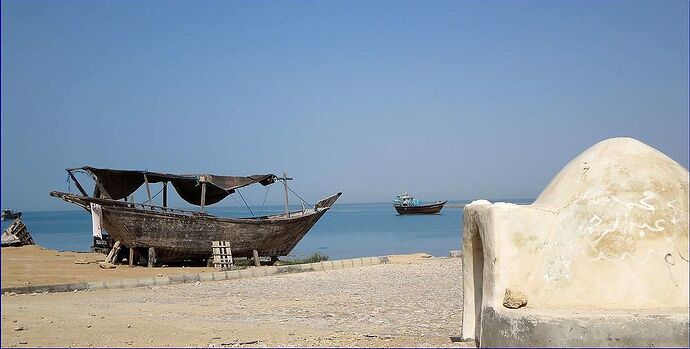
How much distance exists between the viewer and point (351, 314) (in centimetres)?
1191

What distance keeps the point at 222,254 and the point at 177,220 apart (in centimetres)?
186

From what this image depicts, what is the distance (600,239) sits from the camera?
6152mm

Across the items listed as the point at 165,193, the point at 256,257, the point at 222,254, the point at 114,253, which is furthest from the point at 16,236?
the point at 256,257

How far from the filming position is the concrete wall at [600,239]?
19.8 feet

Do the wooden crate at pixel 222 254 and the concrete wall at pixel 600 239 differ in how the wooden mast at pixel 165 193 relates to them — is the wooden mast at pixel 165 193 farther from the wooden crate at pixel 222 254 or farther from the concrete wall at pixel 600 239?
the concrete wall at pixel 600 239

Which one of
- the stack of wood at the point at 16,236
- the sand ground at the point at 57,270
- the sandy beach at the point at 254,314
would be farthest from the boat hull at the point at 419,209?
the sandy beach at the point at 254,314

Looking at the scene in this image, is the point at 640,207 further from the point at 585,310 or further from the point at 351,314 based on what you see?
the point at 351,314

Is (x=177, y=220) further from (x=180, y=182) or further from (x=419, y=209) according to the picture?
(x=419, y=209)

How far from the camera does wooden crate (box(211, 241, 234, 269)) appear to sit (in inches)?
850

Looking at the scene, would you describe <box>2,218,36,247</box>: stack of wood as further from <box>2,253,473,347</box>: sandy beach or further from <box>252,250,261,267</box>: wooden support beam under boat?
<box>2,253,473,347</box>: sandy beach

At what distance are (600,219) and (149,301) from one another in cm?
1013

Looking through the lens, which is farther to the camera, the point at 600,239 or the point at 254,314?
the point at 254,314

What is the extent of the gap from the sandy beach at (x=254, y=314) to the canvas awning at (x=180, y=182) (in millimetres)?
5337

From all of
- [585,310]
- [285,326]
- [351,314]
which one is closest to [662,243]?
[585,310]
